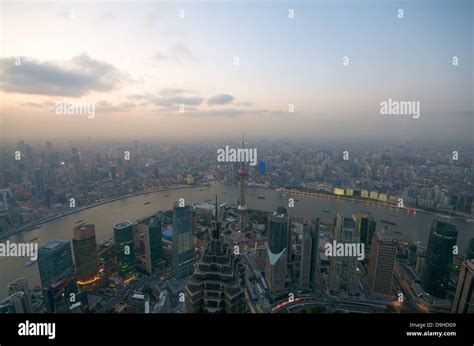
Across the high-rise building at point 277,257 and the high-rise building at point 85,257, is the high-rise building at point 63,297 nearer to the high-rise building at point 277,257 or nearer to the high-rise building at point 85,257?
the high-rise building at point 85,257

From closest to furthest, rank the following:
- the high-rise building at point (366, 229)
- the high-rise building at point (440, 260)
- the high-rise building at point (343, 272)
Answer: the high-rise building at point (440, 260), the high-rise building at point (343, 272), the high-rise building at point (366, 229)

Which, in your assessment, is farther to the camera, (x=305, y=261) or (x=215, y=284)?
(x=305, y=261)

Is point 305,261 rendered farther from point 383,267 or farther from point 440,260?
point 440,260

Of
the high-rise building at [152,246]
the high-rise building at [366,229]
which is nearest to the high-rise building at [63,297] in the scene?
the high-rise building at [152,246]

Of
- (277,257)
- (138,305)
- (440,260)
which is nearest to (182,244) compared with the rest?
(138,305)

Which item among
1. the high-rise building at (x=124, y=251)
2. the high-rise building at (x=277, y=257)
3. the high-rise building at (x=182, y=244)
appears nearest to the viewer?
the high-rise building at (x=277, y=257)

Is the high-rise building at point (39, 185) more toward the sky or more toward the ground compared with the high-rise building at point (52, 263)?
more toward the sky
